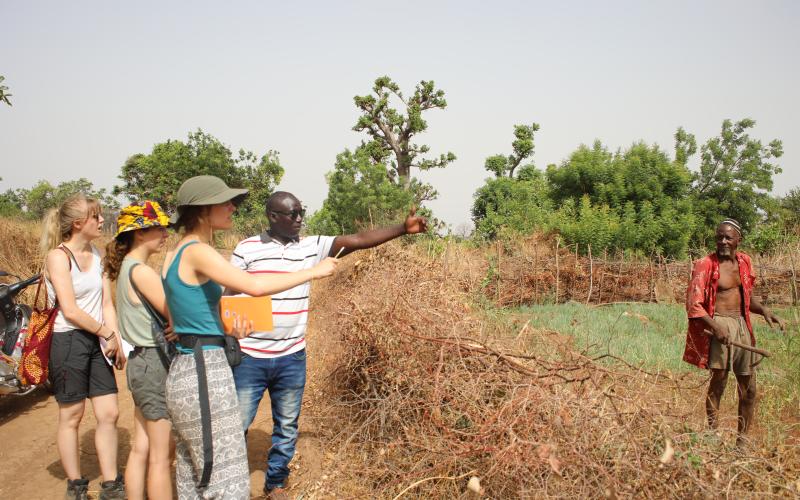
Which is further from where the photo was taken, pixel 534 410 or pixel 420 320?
pixel 420 320

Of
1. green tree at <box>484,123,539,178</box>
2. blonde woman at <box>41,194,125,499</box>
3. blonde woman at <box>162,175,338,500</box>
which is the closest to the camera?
blonde woman at <box>162,175,338,500</box>

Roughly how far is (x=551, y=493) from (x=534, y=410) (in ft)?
1.19

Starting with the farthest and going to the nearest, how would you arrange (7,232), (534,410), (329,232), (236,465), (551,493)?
(329,232) < (7,232) < (534,410) < (551,493) < (236,465)

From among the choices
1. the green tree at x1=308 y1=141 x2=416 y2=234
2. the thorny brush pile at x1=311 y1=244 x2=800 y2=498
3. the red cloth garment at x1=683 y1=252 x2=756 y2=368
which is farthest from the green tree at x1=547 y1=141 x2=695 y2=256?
the thorny brush pile at x1=311 y1=244 x2=800 y2=498

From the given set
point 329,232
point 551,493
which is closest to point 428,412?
point 551,493

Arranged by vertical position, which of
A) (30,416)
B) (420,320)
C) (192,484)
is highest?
(420,320)

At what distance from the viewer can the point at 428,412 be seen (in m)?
2.94

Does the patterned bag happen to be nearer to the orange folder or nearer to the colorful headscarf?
the colorful headscarf

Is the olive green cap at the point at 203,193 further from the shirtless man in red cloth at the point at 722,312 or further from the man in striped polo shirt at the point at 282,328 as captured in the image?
the shirtless man in red cloth at the point at 722,312

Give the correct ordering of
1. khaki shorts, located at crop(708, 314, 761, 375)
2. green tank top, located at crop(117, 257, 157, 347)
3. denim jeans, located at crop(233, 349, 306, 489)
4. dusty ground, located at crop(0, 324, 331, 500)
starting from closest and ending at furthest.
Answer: green tank top, located at crop(117, 257, 157, 347) → denim jeans, located at crop(233, 349, 306, 489) → dusty ground, located at crop(0, 324, 331, 500) → khaki shorts, located at crop(708, 314, 761, 375)

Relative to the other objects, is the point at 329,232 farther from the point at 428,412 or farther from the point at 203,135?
the point at 428,412

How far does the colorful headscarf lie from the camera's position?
106 inches

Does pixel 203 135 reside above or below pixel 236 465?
above

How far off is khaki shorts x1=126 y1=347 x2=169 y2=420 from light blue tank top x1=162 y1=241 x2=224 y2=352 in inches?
25.2
